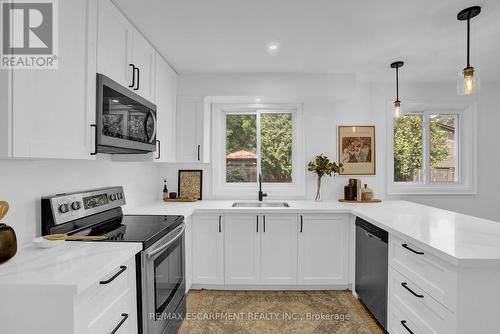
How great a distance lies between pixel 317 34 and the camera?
215 cm

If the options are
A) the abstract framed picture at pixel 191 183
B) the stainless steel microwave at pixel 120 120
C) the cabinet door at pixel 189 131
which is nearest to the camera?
the stainless steel microwave at pixel 120 120

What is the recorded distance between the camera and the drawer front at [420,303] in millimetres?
1444

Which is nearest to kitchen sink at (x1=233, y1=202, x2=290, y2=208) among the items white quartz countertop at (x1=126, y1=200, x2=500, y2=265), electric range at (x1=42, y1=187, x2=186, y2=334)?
white quartz countertop at (x1=126, y1=200, x2=500, y2=265)

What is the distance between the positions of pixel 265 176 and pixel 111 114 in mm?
2191

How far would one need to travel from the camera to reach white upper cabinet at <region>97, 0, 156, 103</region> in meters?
1.62

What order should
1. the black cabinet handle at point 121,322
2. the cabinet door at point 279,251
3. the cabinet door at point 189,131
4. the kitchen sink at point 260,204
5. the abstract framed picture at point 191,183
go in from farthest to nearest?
1. the abstract framed picture at point 191,183
2. the kitchen sink at point 260,204
3. the cabinet door at point 189,131
4. the cabinet door at point 279,251
5. the black cabinet handle at point 121,322

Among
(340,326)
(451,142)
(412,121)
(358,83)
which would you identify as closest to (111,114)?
(340,326)

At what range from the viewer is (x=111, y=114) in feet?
5.43

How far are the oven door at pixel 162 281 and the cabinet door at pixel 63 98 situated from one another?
69cm

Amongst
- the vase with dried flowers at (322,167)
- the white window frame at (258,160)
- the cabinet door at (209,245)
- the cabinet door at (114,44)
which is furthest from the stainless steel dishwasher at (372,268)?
the cabinet door at (114,44)

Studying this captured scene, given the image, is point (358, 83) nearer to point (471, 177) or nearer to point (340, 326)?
point (471, 177)

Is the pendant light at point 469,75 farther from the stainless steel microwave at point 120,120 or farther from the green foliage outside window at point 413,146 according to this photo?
the stainless steel microwave at point 120,120

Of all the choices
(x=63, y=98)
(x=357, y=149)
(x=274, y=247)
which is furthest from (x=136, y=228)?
(x=357, y=149)

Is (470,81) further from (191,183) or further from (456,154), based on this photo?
(191,183)
